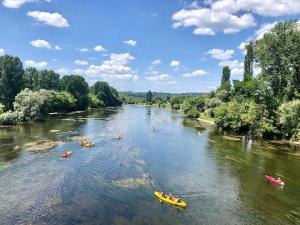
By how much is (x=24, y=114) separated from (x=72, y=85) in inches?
3202

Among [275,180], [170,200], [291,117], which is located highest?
[291,117]

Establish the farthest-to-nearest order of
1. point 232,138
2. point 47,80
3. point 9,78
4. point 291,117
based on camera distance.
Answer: point 47,80
point 9,78
point 232,138
point 291,117

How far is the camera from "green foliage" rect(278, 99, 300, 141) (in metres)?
83.9

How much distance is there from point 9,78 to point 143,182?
107696 millimetres

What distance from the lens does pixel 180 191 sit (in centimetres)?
4716

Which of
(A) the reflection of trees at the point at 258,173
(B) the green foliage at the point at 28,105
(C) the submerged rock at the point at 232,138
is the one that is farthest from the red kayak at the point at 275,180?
(B) the green foliage at the point at 28,105

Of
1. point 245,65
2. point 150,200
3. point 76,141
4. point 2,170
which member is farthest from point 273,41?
point 2,170

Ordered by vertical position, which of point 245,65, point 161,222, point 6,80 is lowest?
point 161,222

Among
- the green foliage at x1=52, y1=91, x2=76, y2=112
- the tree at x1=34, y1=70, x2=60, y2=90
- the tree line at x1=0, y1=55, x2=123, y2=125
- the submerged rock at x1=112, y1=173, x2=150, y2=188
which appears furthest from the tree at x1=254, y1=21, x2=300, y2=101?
the tree at x1=34, y1=70, x2=60, y2=90

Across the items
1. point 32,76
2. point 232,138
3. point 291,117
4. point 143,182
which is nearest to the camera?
point 143,182

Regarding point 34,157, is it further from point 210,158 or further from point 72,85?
point 72,85

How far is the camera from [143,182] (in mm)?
50031

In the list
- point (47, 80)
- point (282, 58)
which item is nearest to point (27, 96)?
point (47, 80)

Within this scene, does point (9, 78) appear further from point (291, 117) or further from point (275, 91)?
point (291, 117)
